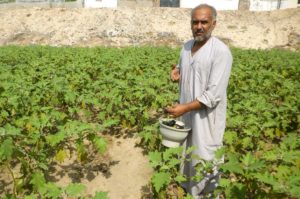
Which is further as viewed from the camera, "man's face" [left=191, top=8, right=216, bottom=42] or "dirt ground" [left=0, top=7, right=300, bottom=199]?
"dirt ground" [left=0, top=7, right=300, bottom=199]

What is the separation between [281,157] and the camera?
2908 millimetres

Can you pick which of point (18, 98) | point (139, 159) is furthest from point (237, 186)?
point (18, 98)

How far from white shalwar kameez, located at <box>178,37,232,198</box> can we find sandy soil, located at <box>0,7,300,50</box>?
62.0 feet

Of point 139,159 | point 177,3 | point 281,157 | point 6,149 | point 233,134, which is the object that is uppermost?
point 177,3

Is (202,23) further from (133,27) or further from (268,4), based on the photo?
(268,4)

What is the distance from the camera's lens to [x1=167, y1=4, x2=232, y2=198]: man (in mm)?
3051

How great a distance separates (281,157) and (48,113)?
2.95m

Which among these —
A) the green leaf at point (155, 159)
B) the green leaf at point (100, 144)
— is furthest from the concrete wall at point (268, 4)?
the green leaf at point (155, 159)

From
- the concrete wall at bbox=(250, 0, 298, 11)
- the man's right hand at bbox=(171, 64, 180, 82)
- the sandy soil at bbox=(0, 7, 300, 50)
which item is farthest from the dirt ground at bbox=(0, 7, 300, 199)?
the man's right hand at bbox=(171, 64, 180, 82)

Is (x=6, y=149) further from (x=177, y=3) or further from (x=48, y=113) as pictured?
(x=177, y=3)

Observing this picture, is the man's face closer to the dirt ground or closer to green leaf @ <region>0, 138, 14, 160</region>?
green leaf @ <region>0, 138, 14, 160</region>

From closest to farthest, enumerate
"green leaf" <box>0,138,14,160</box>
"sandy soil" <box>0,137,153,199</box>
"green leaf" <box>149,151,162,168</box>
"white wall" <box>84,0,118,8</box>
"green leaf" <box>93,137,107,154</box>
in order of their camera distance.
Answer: "green leaf" <box>0,138,14,160</box>
"green leaf" <box>149,151,162,168</box>
"green leaf" <box>93,137,107,154</box>
"sandy soil" <box>0,137,153,199</box>
"white wall" <box>84,0,118,8</box>

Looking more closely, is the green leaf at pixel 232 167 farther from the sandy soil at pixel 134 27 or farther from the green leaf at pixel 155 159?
the sandy soil at pixel 134 27

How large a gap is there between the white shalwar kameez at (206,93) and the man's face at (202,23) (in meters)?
0.10
